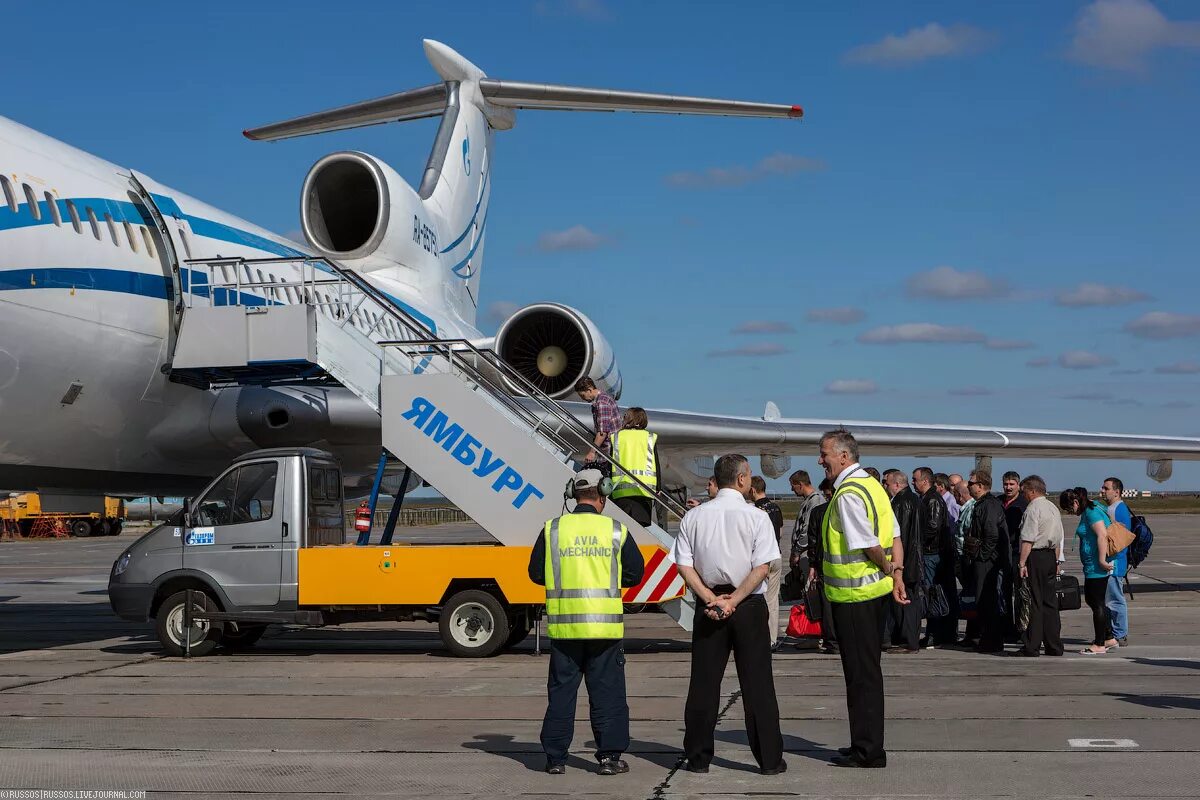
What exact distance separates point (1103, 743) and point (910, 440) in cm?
1393

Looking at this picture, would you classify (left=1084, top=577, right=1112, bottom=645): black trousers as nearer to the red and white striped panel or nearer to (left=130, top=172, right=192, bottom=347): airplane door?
the red and white striped panel

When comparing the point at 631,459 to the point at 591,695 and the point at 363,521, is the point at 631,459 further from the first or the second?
the point at 591,695

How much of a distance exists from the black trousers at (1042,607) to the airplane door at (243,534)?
22.8 feet

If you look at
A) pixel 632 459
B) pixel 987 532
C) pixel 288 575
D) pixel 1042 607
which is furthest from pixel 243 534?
pixel 1042 607

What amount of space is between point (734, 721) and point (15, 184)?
769 centimetres

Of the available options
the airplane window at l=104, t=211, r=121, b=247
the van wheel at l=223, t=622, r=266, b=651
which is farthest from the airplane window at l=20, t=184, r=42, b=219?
the van wheel at l=223, t=622, r=266, b=651

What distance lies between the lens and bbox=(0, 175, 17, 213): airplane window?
11.0 metres

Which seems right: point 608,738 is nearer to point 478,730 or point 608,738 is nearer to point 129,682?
point 478,730

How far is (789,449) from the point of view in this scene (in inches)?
872

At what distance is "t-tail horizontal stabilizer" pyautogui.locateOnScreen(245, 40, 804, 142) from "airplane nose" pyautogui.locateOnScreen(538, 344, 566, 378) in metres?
5.87

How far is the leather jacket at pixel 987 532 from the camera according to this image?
485 inches

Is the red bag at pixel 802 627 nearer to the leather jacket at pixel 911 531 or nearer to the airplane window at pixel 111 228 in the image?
the leather jacket at pixel 911 531

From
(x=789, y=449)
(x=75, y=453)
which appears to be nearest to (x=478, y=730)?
(x=75, y=453)

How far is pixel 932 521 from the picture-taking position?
42.1 feet
